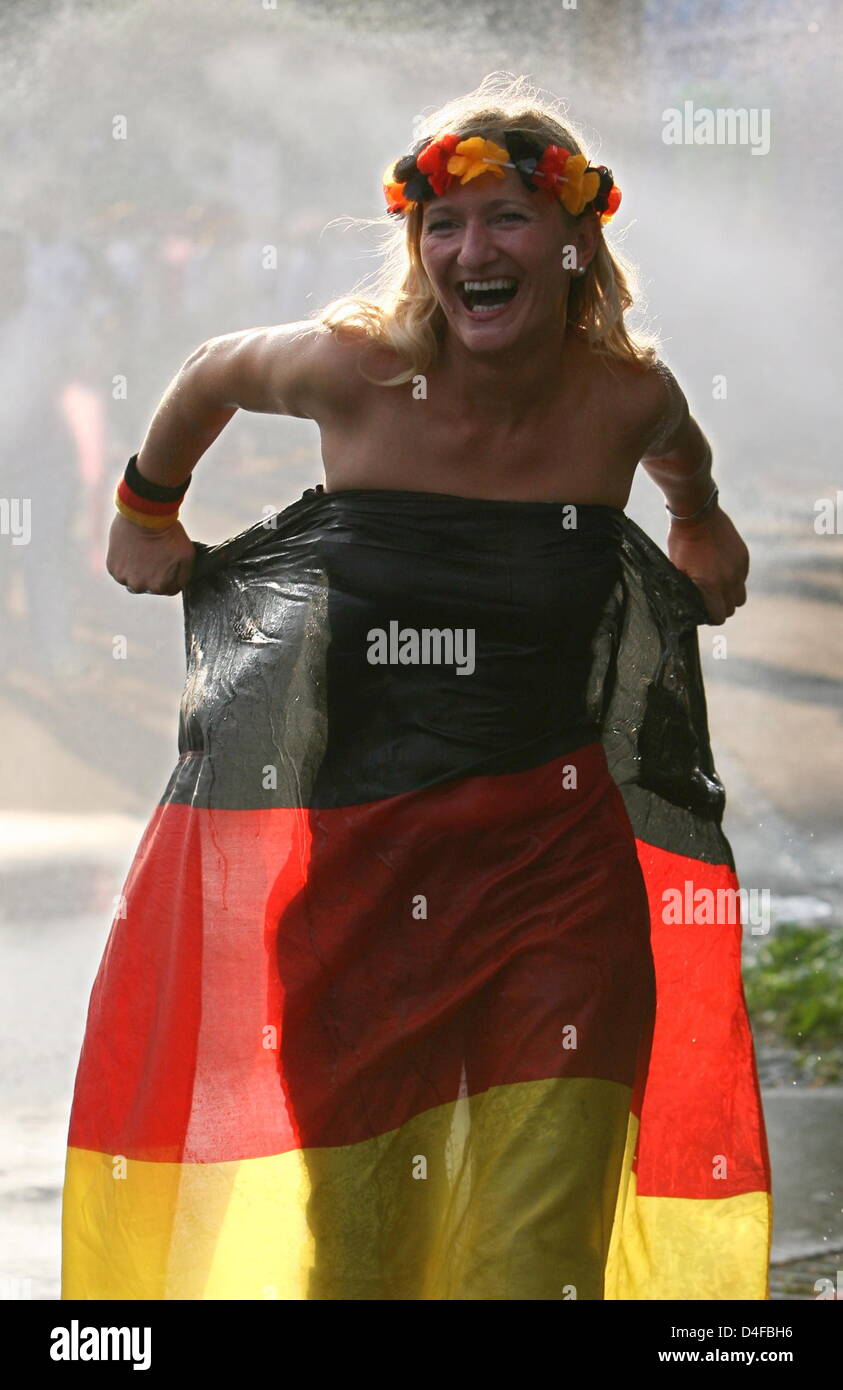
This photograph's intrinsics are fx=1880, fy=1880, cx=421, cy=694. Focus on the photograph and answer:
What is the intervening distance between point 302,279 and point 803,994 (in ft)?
8.88

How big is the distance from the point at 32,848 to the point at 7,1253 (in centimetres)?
275

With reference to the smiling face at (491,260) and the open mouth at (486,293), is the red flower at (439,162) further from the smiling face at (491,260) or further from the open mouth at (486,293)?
the open mouth at (486,293)

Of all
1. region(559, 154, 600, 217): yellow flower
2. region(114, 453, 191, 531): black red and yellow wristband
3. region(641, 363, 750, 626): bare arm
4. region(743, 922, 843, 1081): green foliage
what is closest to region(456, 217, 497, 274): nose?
region(559, 154, 600, 217): yellow flower

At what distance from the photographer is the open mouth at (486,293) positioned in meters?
2.29

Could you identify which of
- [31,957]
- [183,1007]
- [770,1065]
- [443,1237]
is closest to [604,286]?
[183,1007]

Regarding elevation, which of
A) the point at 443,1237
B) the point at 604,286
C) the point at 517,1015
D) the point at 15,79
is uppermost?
the point at 15,79

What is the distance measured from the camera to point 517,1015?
7.61 ft

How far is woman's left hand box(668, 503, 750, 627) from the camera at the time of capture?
2.71 meters

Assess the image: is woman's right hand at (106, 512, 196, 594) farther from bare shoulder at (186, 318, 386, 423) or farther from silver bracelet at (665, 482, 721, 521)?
silver bracelet at (665, 482, 721, 521)

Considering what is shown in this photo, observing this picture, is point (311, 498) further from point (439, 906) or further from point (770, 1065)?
point (770, 1065)

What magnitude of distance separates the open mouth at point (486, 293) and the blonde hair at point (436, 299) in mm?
61

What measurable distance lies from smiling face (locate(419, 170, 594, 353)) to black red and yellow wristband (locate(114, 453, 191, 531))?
48cm

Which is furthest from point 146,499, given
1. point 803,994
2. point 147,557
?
point 803,994

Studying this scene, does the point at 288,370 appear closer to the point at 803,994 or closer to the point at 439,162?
the point at 439,162
